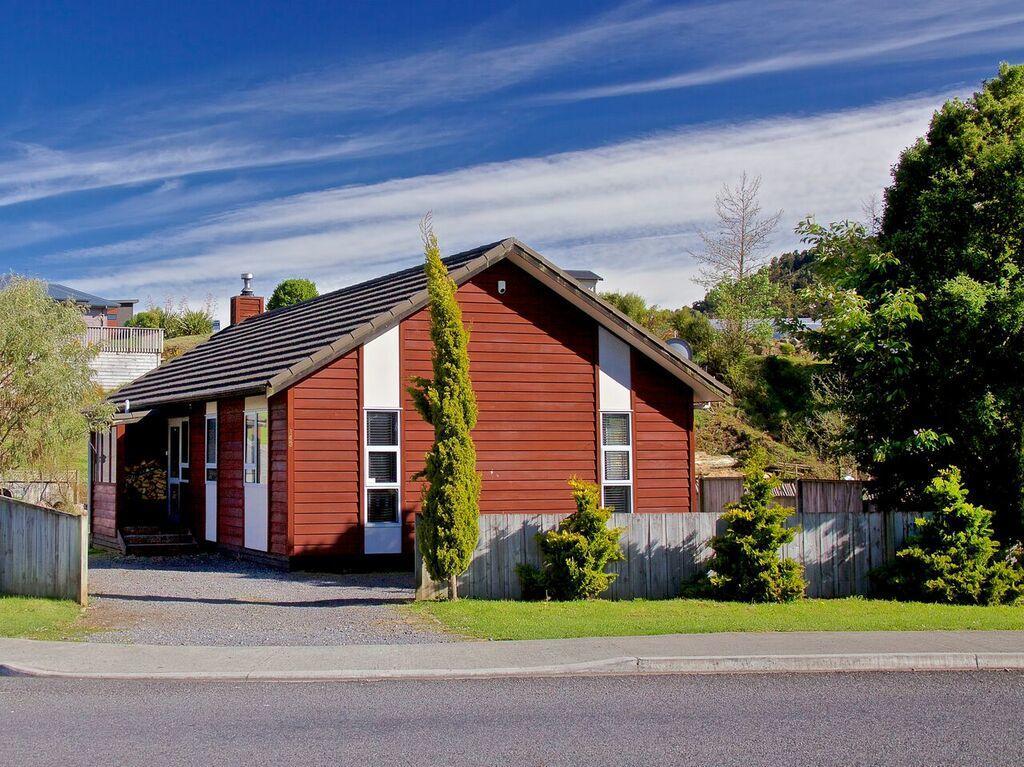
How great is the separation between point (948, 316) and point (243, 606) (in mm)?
11190

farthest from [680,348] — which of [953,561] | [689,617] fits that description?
[689,617]

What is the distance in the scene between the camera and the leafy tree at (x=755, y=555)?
14.8 meters

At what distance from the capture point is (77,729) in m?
8.22

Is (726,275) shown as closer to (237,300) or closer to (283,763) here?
(237,300)

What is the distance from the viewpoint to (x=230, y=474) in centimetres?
2136

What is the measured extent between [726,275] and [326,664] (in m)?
44.3

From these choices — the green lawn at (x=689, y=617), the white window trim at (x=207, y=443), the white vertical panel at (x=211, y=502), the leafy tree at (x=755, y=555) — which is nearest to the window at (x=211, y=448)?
the white window trim at (x=207, y=443)

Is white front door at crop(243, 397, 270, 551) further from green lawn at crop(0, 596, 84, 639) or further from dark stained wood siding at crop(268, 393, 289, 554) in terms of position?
green lawn at crop(0, 596, 84, 639)

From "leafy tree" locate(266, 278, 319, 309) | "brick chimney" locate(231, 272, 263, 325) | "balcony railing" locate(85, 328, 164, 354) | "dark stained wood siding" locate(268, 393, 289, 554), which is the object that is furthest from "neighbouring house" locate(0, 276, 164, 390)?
"dark stained wood siding" locate(268, 393, 289, 554)

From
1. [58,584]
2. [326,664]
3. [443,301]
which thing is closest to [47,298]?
[58,584]

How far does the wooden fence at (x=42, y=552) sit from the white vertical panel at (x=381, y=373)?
5.62 metres

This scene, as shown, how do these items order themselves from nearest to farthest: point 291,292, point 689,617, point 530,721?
point 530,721 < point 689,617 < point 291,292

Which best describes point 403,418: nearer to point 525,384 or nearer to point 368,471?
point 368,471

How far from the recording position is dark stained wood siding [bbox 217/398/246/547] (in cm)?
2089
